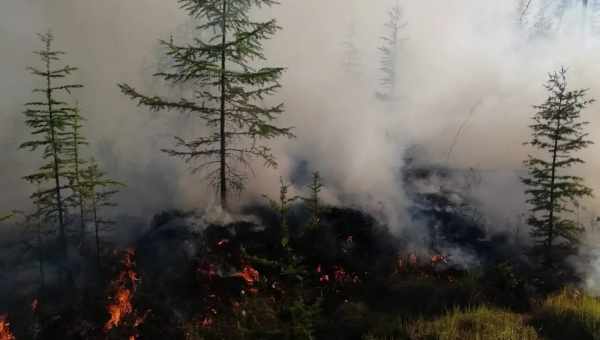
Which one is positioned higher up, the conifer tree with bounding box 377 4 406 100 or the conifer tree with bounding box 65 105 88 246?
the conifer tree with bounding box 377 4 406 100

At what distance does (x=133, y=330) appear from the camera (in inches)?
415

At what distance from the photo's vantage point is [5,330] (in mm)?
11266

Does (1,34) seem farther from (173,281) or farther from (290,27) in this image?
(173,281)

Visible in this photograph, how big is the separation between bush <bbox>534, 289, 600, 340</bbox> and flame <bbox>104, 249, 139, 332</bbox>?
973 cm

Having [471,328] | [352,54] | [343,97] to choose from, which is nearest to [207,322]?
[471,328]

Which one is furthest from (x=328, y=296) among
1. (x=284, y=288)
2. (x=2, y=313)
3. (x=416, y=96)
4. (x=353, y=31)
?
(x=353, y=31)

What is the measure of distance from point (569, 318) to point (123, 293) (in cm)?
1084

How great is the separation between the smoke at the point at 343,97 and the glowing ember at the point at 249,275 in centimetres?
373

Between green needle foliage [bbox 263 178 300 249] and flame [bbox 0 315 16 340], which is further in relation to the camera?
flame [bbox 0 315 16 340]


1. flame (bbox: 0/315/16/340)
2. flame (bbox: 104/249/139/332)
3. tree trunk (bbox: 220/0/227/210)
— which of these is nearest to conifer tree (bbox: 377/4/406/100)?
tree trunk (bbox: 220/0/227/210)

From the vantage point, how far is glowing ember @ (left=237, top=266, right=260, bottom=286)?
1193 centimetres

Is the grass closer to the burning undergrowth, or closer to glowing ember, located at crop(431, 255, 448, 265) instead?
the burning undergrowth

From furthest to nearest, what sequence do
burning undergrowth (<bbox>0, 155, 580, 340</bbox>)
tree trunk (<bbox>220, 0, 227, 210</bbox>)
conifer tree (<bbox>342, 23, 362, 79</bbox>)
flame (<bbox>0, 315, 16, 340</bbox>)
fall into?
conifer tree (<bbox>342, 23, 362, 79</bbox>), tree trunk (<bbox>220, 0, 227, 210</bbox>), flame (<bbox>0, 315, 16, 340</bbox>), burning undergrowth (<bbox>0, 155, 580, 340</bbox>)

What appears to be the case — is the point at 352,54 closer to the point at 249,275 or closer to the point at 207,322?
the point at 249,275
